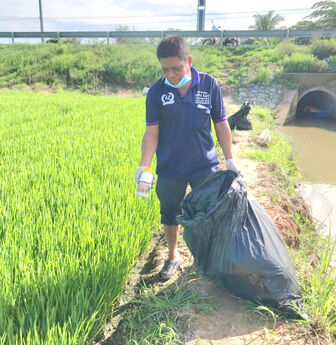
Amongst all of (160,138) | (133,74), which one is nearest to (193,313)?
(160,138)

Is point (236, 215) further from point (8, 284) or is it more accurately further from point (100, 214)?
point (8, 284)

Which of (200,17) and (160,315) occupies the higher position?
(200,17)

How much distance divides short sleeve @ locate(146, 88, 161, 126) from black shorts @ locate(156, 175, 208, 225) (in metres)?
0.38

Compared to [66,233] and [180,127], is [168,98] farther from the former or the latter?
[66,233]

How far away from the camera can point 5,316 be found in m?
1.40

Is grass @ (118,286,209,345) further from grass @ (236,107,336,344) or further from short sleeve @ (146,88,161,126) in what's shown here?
short sleeve @ (146,88,161,126)

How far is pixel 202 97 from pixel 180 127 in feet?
0.72

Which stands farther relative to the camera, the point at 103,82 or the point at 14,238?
the point at 103,82

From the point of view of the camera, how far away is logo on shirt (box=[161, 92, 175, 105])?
1.86 m

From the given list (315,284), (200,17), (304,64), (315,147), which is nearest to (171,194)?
(315,284)

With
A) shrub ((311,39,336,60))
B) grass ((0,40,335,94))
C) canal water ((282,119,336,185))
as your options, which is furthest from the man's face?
shrub ((311,39,336,60))

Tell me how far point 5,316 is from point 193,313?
3.18 feet

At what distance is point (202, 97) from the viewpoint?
1.90 m

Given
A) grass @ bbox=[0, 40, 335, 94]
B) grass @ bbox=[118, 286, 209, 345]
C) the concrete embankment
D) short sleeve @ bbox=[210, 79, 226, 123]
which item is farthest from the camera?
grass @ bbox=[0, 40, 335, 94]
